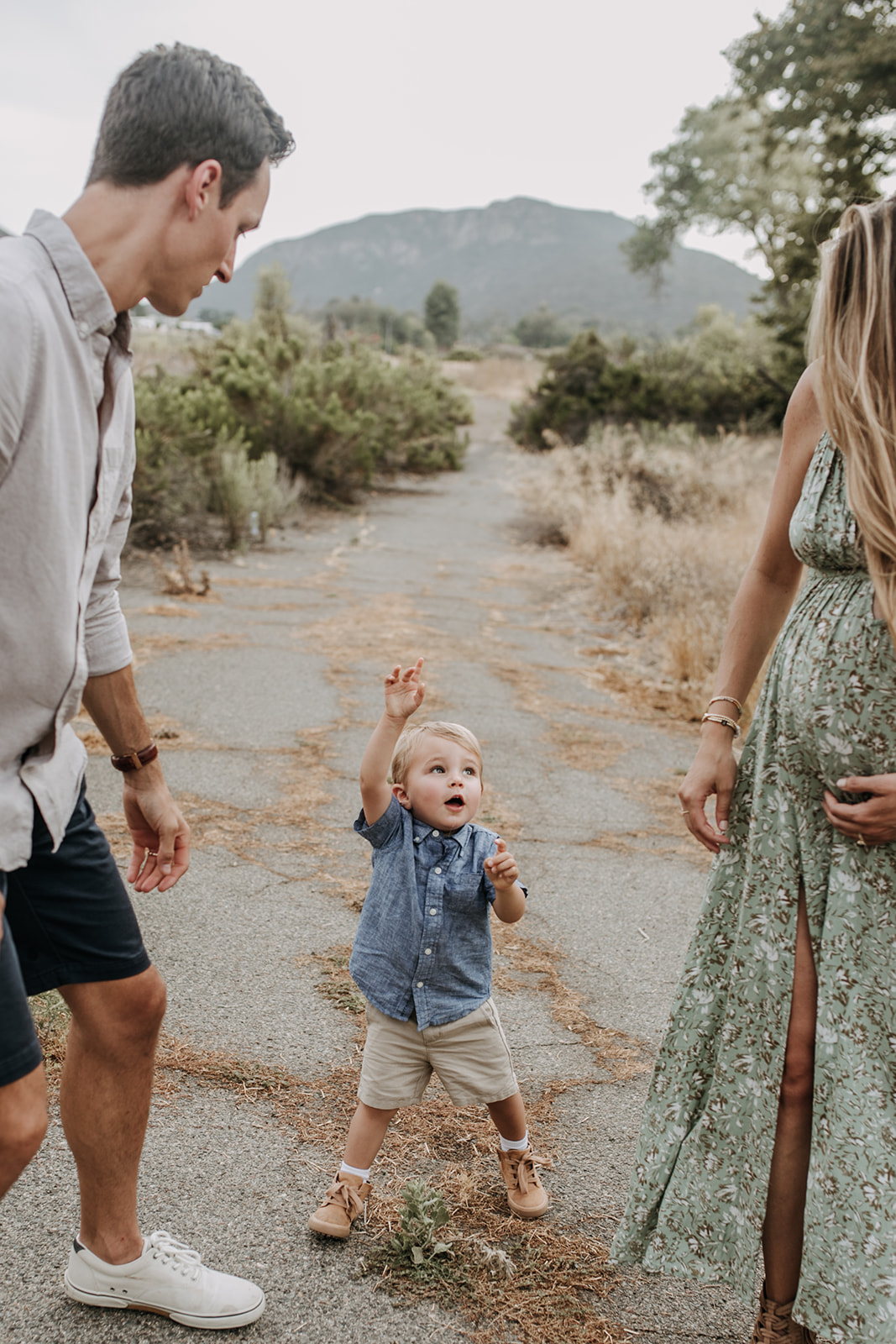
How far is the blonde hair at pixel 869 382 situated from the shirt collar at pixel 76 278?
3.31 ft

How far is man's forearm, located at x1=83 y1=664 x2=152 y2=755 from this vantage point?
1.74 metres

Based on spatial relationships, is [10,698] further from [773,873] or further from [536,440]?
[536,440]

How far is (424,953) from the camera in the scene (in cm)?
202

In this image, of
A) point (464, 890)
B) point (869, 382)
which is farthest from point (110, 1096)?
point (869, 382)

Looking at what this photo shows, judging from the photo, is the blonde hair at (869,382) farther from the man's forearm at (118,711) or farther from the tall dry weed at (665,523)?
the tall dry weed at (665,523)

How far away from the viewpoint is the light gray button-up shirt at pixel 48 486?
1.17 m

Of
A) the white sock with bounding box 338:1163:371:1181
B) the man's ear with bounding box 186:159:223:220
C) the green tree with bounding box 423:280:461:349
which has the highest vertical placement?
the green tree with bounding box 423:280:461:349

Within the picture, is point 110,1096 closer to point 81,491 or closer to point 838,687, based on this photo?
point 81,491

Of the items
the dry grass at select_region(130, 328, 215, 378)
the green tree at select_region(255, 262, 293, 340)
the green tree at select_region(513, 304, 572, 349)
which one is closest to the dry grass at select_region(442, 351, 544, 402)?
the green tree at select_region(255, 262, 293, 340)

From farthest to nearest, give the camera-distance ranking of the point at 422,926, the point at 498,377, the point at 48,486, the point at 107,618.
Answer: the point at 498,377
the point at 422,926
the point at 107,618
the point at 48,486

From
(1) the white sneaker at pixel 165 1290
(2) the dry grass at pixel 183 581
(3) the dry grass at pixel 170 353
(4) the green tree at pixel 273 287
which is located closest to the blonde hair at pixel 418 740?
(1) the white sneaker at pixel 165 1290

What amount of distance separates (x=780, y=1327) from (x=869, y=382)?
1479 millimetres

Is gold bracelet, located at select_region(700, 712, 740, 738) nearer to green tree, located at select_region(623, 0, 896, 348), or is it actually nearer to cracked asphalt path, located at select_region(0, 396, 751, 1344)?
cracked asphalt path, located at select_region(0, 396, 751, 1344)

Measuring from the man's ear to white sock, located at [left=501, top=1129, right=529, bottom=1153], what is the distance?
1.80 meters
